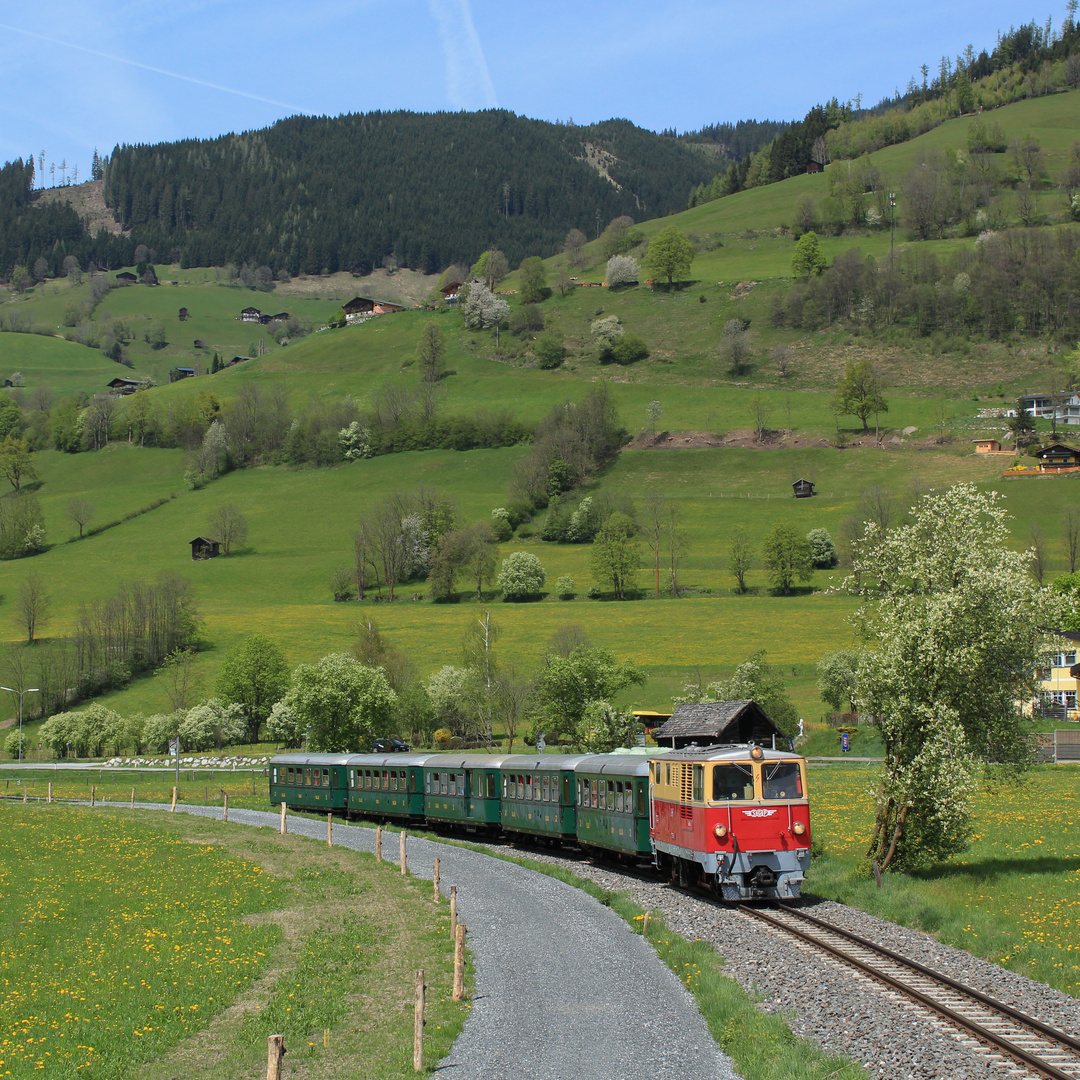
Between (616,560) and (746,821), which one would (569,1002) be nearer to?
(746,821)

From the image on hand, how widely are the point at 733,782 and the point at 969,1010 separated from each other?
10.1 m

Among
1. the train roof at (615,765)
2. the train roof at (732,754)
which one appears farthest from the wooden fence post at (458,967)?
the train roof at (615,765)

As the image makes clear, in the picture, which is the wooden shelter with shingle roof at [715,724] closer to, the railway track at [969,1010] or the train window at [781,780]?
the train window at [781,780]

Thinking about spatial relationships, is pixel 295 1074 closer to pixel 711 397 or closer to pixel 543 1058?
pixel 543 1058

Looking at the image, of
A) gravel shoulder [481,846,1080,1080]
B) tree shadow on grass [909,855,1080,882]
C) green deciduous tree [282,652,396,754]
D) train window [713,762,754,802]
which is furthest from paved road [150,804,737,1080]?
green deciduous tree [282,652,396,754]

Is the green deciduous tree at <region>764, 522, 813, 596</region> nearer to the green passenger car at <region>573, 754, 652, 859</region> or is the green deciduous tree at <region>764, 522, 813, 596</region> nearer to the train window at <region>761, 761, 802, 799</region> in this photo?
the green passenger car at <region>573, 754, 652, 859</region>

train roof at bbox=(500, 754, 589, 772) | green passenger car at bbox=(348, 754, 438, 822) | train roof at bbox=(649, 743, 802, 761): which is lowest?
green passenger car at bbox=(348, 754, 438, 822)

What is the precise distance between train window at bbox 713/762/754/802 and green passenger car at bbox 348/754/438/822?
23.0 m

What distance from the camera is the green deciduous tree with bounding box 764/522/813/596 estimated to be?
12350cm

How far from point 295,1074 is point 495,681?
78.4 meters

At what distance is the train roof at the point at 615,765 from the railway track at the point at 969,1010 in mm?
8620

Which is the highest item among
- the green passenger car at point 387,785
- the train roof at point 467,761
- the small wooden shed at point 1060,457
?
the small wooden shed at point 1060,457

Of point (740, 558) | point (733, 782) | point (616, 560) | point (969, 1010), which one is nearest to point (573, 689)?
point (616, 560)

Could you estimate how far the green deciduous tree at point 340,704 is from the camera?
75.8 meters
